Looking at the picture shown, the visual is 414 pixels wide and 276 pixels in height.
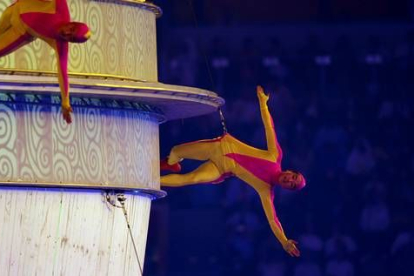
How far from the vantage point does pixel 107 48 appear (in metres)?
7.19

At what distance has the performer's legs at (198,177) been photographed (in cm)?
820

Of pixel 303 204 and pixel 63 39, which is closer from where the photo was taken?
pixel 63 39

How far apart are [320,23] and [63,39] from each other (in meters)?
6.99

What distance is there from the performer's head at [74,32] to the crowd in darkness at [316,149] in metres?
6.49

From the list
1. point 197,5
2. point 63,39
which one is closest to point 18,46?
point 63,39

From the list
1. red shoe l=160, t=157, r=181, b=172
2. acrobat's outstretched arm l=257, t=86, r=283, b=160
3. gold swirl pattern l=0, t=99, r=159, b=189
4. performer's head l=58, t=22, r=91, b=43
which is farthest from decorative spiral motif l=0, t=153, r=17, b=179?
acrobat's outstretched arm l=257, t=86, r=283, b=160

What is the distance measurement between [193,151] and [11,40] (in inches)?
79.8

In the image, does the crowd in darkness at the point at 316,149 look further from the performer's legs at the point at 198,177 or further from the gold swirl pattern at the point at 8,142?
the gold swirl pattern at the point at 8,142

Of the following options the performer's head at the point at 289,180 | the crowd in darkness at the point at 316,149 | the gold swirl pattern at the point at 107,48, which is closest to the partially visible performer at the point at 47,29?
the gold swirl pattern at the point at 107,48

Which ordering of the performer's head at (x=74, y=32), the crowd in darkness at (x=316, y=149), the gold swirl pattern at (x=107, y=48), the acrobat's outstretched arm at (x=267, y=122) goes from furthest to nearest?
1. the crowd in darkness at (x=316, y=149)
2. the acrobat's outstretched arm at (x=267, y=122)
3. the gold swirl pattern at (x=107, y=48)
4. the performer's head at (x=74, y=32)

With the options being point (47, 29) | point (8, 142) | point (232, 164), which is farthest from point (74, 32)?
point (232, 164)

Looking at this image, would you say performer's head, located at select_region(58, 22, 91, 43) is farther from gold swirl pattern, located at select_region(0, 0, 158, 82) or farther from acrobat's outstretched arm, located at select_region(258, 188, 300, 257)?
acrobat's outstretched arm, located at select_region(258, 188, 300, 257)

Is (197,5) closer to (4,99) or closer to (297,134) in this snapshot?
(297,134)

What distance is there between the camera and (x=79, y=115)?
7.05 meters
